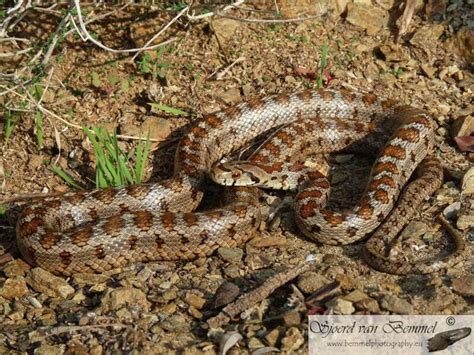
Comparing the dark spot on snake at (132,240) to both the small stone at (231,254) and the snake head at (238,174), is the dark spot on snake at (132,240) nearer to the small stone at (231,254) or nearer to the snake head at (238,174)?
the small stone at (231,254)

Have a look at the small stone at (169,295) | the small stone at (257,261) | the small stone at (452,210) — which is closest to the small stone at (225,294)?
the small stone at (169,295)

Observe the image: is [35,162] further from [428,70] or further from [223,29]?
[428,70]

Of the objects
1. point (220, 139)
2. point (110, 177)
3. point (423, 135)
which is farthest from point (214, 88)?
point (423, 135)

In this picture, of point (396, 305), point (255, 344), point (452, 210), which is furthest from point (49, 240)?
point (452, 210)

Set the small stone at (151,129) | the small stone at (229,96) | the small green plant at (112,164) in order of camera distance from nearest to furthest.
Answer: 1. the small green plant at (112,164)
2. the small stone at (151,129)
3. the small stone at (229,96)

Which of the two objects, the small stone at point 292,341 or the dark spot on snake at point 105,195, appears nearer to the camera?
the small stone at point 292,341

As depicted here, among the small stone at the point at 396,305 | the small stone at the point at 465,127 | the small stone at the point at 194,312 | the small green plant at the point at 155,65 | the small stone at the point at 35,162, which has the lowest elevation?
the small stone at the point at 194,312

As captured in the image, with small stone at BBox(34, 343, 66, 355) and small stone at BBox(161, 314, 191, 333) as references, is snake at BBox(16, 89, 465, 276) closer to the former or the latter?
small stone at BBox(161, 314, 191, 333)
